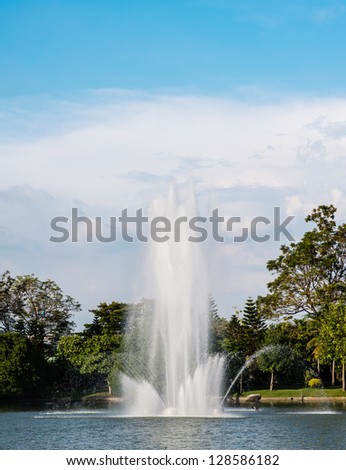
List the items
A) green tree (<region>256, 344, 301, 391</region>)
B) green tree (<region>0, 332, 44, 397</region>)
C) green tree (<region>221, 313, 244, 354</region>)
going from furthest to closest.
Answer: green tree (<region>221, 313, 244, 354</region>) < green tree (<region>256, 344, 301, 391</region>) < green tree (<region>0, 332, 44, 397</region>)

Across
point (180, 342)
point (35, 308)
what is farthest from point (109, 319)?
point (180, 342)

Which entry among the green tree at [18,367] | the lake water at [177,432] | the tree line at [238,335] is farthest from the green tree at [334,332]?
the green tree at [18,367]

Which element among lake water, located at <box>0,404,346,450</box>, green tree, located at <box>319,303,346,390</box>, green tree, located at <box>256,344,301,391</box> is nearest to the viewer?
lake water, located at <box>0,404,346,450</box>

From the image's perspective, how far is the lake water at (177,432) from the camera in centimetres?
2480

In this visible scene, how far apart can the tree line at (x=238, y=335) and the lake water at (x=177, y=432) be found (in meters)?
17.8

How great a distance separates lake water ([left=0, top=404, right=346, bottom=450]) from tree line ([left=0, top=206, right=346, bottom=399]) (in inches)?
700

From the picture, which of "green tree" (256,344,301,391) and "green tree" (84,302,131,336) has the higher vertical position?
"green tree" (84,302,131,336)

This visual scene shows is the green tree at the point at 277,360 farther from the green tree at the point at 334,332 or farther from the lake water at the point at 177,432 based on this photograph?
the lake water at the point at 177,432

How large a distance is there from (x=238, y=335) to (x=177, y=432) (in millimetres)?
42345

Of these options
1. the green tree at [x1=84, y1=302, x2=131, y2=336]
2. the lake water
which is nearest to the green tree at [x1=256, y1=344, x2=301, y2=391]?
the green tree at [x1=84, y1=302, x2=131, y2=336]

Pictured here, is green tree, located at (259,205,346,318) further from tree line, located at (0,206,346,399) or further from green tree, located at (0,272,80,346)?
green tree, located at (0,272,80,346)

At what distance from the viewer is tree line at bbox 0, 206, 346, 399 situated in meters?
55.0

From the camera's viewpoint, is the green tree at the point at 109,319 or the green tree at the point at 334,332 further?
the green tree at the point at 109,319
